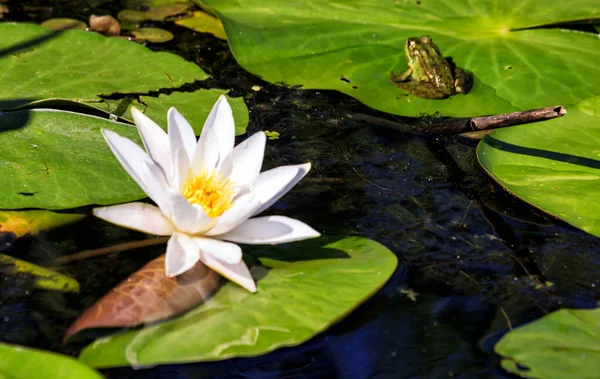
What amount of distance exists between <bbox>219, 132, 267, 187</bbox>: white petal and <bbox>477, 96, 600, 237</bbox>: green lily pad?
3.18 feet

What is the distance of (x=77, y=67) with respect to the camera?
3227 mm

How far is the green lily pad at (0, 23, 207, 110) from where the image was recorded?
2.98 meters

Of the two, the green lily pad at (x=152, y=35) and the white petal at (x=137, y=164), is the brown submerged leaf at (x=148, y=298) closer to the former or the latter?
the white petal at (x=137, y=164)

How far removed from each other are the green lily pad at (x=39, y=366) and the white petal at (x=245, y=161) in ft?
2.75

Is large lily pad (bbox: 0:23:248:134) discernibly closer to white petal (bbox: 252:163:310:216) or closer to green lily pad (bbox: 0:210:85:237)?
green lily pad (bbox: 0:210:85:237)

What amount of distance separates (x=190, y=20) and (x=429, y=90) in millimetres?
1869

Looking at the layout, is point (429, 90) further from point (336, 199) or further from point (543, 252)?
point (543, 252)

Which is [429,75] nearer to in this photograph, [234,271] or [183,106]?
[183,106]

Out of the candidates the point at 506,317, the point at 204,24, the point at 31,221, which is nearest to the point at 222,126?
the point at 31,221

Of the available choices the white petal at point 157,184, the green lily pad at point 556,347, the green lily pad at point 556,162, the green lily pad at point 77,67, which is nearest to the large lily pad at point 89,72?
the green lily pad at point 77,67

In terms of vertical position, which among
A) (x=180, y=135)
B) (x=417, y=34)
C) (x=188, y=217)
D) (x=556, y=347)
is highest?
(x=417, y=34)

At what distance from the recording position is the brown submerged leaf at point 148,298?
1.94 meters

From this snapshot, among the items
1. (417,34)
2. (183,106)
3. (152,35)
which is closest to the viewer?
(183,106)

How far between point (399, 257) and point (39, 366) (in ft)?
4.07
